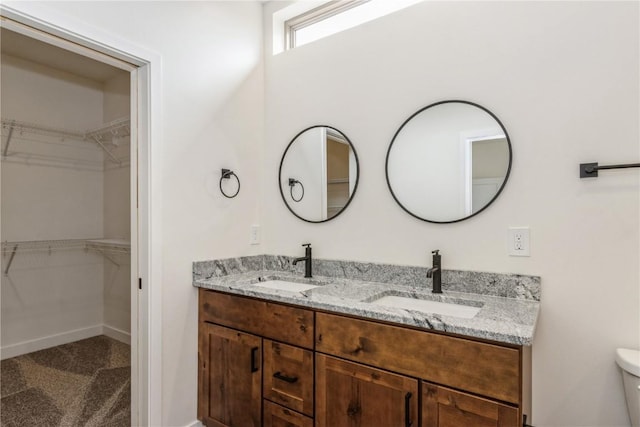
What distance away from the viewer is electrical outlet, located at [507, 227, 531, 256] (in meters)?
1.57

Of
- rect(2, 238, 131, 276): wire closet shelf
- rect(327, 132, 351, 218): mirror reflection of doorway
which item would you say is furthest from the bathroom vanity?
rect(2, 238, 131, 276): wire closet shelf

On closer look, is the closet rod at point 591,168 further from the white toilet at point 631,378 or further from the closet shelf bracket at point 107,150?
the closet shelf bracket at point 107,150

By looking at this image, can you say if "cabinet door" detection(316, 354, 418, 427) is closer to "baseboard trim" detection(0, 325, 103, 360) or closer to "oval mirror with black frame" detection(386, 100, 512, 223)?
"oval mirror with black frame" detection(386, 100, 512, 223)

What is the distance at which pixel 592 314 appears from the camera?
1.44 m

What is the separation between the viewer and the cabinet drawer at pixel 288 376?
5.10 feet

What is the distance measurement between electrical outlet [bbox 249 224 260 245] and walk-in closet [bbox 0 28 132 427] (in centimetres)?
138

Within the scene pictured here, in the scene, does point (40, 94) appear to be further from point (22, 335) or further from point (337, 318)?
point (337, 318)

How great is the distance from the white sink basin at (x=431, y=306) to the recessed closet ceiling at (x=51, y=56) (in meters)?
3.13

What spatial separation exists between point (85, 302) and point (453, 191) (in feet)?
11.6

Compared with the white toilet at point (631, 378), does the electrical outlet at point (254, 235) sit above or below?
above

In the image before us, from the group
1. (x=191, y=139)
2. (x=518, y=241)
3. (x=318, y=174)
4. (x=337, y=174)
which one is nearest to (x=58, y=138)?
(x=191, y=139)

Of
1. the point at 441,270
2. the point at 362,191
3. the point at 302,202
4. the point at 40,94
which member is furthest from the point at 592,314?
the point at 40,94

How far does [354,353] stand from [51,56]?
3.43 m

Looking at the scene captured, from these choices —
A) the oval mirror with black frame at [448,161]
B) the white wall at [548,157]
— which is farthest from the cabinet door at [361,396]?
the oval mirror with black frame at [448,161]
